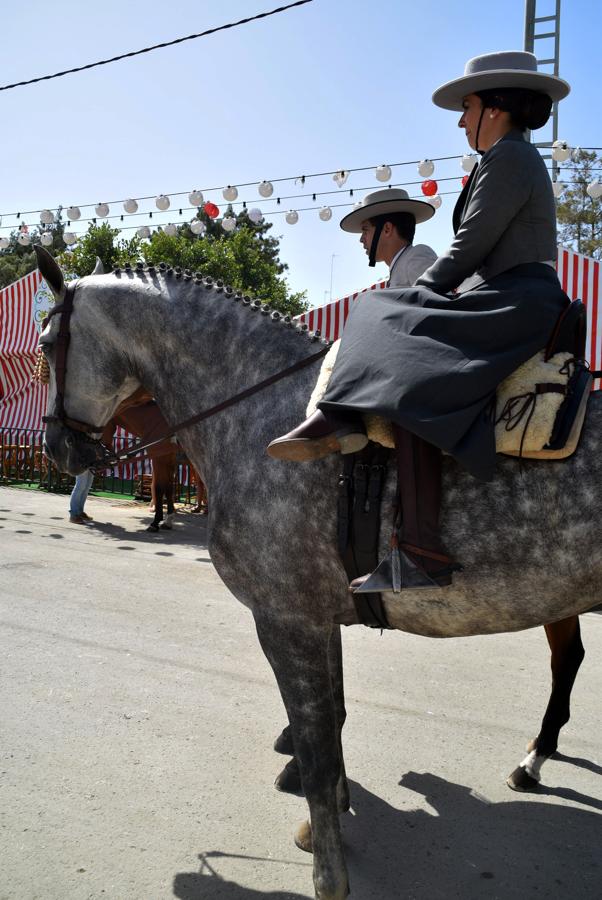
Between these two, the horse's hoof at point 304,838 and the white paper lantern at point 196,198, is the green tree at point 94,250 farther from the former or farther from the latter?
the horse's hoof at point 304,838

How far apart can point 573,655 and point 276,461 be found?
211 centimetres

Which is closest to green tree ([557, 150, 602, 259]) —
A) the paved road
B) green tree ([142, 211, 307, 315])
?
green tree ([142, 211, 307, 315])

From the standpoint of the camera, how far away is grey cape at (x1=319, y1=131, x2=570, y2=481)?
2137 mm

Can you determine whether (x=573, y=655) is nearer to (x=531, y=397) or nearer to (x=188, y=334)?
(x=531, y=397)

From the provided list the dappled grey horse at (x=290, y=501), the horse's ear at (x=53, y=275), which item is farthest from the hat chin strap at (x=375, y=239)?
the horse's ear at (x=53, y=275)

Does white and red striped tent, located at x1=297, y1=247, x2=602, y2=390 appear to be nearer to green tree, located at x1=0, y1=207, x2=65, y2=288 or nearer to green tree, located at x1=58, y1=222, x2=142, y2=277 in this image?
green tree, located at x1=58, y1=222, x2=142, y2=277

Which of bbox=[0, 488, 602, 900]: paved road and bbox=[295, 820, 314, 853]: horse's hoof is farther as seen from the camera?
bbox=[295, 820, 314, 853]: horse's hoof

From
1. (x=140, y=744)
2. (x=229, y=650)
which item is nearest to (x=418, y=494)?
(x=140, y=744)

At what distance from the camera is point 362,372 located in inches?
90.0

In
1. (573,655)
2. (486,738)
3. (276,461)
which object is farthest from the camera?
(486,738)

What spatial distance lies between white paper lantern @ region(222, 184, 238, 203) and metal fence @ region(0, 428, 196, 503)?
537cm

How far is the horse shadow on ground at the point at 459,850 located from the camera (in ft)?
9.34

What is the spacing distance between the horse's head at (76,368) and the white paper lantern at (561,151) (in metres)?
7.76

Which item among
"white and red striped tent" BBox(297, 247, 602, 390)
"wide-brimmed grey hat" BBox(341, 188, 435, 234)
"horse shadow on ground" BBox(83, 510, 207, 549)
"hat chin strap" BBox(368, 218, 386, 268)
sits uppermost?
"white and red striped tent" BBox(297, 247, 602, 390)
